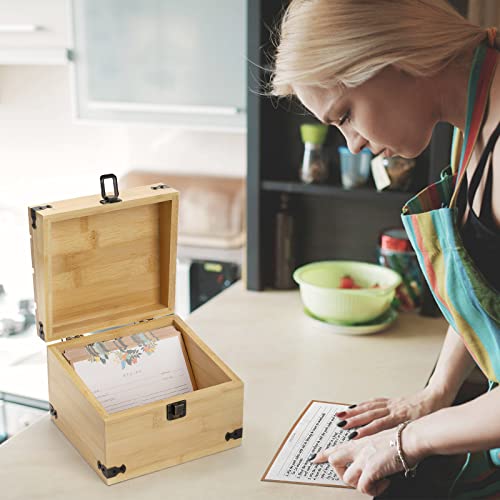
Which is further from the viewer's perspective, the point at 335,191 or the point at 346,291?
the point at 335,191

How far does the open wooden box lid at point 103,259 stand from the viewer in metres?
1.34

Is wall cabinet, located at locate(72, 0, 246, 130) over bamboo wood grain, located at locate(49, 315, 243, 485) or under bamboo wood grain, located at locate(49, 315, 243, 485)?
over

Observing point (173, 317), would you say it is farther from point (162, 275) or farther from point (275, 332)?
point (275, 332)

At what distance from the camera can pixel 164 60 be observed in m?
2.54

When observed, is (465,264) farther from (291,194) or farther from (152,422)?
(291,194)

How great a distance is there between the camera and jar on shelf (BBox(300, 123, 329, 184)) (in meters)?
2.02

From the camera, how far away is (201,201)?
10.0 ft

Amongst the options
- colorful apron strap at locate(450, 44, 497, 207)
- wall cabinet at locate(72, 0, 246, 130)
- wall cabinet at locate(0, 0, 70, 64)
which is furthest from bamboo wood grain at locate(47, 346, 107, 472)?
wall cabinet at locate(0, 0, 70, 64)

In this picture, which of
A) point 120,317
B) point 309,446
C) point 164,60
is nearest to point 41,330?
point 120,317

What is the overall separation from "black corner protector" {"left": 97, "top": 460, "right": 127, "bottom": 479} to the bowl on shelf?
766mm

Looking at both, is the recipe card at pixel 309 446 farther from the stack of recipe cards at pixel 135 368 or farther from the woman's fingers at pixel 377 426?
the stack of recipe cards at pixel 135 368

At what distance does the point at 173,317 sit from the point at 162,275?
0.09 meters

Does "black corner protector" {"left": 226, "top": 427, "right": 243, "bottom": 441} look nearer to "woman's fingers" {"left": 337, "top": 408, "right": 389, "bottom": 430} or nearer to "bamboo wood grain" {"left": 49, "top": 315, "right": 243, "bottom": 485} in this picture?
"bamboo wood grain" {"left": 49, "top": 315, "right": 243, "bottom": 485}

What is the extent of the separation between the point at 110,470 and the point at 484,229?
2.27ft
